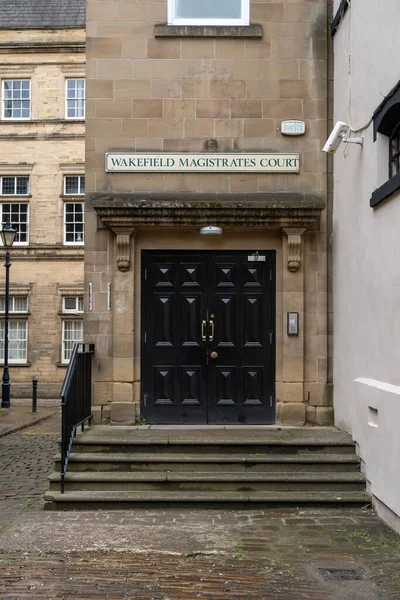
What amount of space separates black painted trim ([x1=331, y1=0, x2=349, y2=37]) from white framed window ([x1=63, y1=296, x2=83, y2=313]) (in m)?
19.9

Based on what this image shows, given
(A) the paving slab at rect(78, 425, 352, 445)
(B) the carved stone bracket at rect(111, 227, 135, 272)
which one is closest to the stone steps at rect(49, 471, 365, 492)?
(A) the paving slab at rect(78, 425, 352, 445)

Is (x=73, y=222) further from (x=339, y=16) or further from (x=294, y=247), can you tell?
(x=339, y=16)

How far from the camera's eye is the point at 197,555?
584cm

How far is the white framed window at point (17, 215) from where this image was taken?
28.6 metres

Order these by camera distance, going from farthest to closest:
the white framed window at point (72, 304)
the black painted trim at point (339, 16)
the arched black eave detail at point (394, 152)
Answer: the white framed window at point (72, 304) → the black painted trim at point (339, 16) → the arched black eave detail at point (394, 152)

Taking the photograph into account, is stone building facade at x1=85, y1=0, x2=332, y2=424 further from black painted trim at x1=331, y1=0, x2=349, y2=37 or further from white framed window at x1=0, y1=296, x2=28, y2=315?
white framed window at x1=0, y1=296, x2=28, y2=315

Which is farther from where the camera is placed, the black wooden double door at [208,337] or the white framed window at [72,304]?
the white framed window at [72,304]

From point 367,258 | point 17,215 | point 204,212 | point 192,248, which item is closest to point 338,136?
point 367,258

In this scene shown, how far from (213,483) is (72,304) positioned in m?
21.2

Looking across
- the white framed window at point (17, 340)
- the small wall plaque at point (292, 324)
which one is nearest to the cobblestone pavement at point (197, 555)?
the small wall plaque at point (292, 324)

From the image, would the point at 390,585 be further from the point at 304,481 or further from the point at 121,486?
the point at 121,486

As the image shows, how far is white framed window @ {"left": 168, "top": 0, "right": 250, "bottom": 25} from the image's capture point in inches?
382

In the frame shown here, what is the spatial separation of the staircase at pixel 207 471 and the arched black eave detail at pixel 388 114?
3515 mm

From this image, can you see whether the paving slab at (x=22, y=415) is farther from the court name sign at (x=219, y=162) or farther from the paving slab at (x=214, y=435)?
the court name sign at (x=219, y=162)
